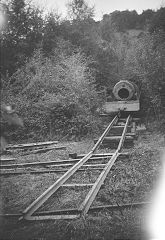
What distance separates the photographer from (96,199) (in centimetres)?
483

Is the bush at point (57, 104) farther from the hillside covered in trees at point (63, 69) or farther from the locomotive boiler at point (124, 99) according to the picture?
the locomotive boiler at point (124, 99)

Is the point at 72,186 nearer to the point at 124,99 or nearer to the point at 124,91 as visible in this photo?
the point at 124,99

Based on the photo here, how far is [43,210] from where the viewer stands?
4.52 meters

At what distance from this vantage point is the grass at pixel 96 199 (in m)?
3.68

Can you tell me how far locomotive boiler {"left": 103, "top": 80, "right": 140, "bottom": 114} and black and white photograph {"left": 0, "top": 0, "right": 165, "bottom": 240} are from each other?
0.06 metres

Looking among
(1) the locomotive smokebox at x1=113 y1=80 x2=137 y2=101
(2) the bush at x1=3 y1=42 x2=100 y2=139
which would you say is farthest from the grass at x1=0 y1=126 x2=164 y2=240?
(1) the locomotive smokebox at x1=113 y1=80 x2=137 y2=101

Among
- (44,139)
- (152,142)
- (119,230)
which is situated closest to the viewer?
(119,230)

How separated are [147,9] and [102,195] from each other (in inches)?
2199

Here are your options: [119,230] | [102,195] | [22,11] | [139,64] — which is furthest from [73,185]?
[22,11]

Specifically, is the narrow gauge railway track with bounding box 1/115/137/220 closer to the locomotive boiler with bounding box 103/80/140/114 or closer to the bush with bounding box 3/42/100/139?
the bush with bounding box 3/42/100/139

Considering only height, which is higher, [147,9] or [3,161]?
[147,9]

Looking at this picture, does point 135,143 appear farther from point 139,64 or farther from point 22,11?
point 22,11

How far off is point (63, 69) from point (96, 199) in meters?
10.6

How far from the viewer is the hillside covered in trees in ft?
41.1
